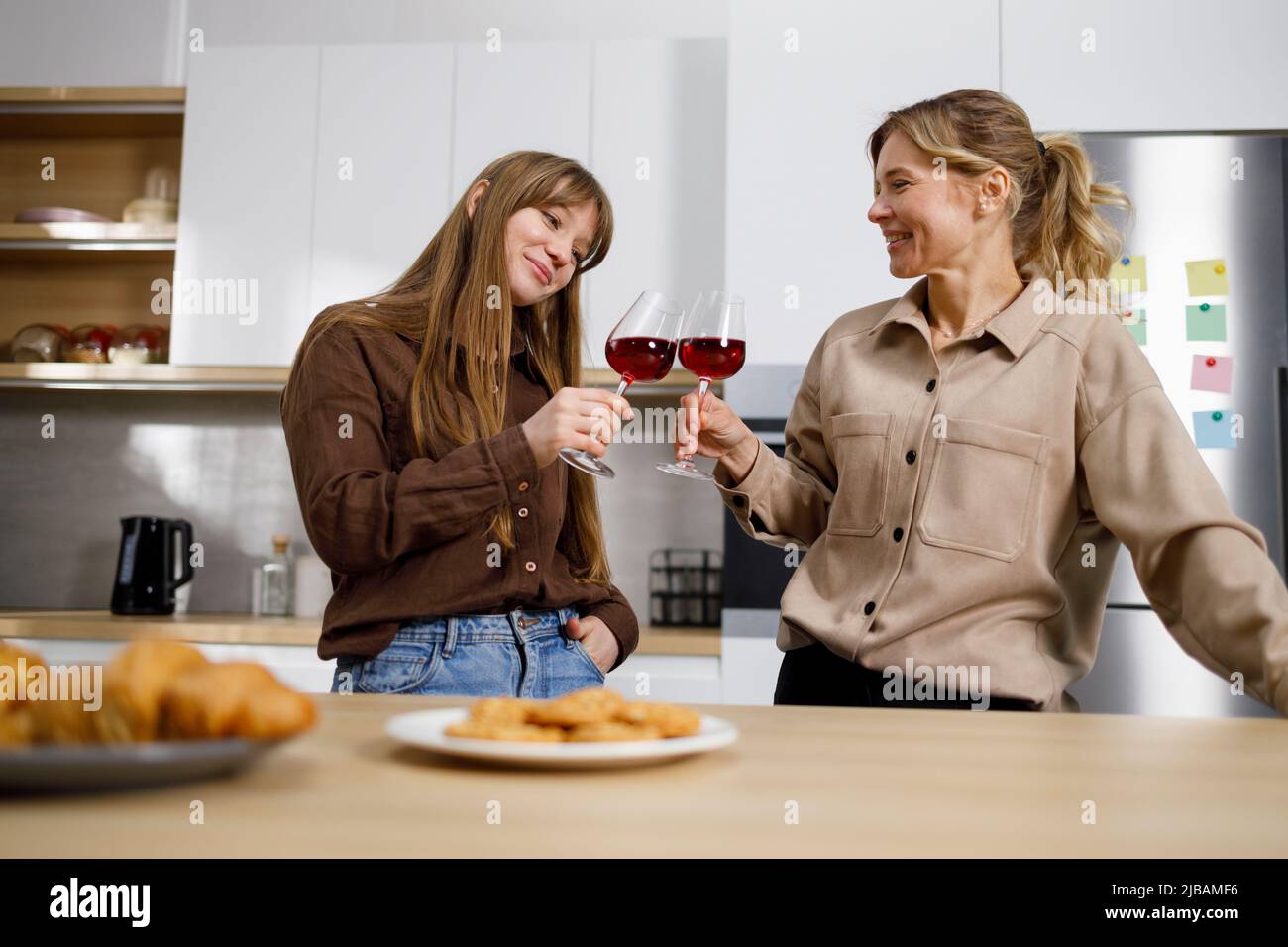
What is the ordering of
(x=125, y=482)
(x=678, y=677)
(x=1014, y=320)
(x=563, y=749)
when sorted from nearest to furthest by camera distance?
(x=563, y=749) < (x=1014, y=320) < (x=678, y=677) < (x=125, y=482)

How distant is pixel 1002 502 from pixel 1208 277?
55.6 inches

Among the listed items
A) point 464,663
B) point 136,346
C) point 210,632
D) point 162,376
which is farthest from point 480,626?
point 136,346

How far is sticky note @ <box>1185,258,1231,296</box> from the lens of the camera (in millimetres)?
2336

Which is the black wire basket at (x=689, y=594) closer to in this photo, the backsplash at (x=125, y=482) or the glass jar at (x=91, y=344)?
the backsplash at (x=125, y=482)

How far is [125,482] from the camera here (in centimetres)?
325

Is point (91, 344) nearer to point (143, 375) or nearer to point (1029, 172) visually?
point (143, 375)

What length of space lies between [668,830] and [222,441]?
9.93ft

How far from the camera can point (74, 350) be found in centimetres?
301

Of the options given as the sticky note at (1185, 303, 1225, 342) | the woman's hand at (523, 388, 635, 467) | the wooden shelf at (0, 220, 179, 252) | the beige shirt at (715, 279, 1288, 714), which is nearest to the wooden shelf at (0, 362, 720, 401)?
the wooden shelf at (0, 220, 179, 252)

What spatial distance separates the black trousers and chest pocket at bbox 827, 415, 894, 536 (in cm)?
16

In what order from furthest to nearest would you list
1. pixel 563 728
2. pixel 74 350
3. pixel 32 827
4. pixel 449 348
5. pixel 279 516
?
pixel 279 516
pixel 74 350
pixel 449 348
pixel 563 728
pixel 32 827


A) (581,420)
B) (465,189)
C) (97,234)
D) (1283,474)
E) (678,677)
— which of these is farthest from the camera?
(97,234)

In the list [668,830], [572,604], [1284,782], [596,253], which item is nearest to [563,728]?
[668,830]

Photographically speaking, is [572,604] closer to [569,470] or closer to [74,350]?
[569,470]
